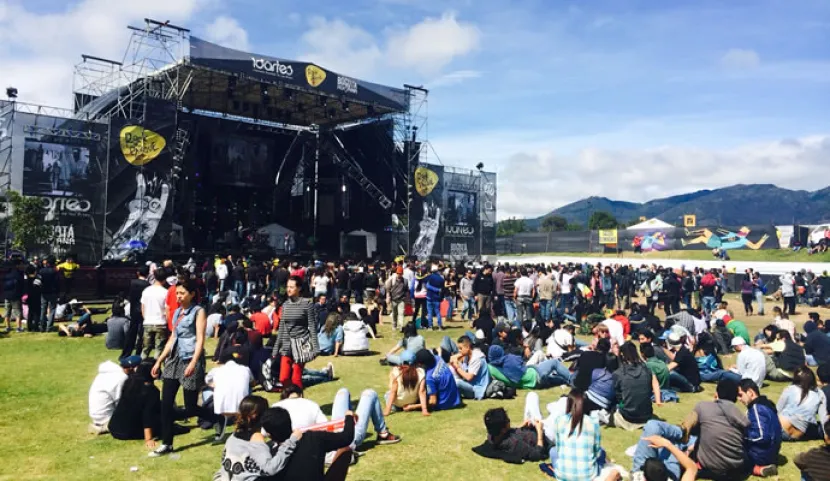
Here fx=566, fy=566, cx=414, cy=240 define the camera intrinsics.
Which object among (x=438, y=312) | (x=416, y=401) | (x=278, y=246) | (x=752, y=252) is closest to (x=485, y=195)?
(x=278, y=246)

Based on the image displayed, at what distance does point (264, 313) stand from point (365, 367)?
215cm

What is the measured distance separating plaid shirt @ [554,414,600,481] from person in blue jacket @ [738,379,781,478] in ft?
6.11

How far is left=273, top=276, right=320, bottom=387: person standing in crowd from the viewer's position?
6.42 m

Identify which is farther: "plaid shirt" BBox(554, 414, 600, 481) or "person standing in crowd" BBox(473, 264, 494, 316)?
"person standing in crowd" BBox(473, 264, 494, 316)

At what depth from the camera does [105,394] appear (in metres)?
6.17

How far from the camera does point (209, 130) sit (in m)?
29.6

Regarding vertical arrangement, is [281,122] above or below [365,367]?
above

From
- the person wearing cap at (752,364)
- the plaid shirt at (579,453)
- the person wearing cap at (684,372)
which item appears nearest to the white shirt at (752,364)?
the person wearing cap at (752,364)

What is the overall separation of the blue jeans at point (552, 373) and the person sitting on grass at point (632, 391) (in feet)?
6.08

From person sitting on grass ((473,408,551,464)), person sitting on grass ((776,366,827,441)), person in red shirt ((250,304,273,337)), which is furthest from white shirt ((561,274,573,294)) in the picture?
person sitting on grass ((473,408,551,464))

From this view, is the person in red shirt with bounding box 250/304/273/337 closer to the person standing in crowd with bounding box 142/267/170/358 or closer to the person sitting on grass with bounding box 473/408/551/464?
the person standing in crowd with bounding box 142/267/170/358

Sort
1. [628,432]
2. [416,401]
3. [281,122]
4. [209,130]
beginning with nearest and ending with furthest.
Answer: [628,432], [416,401], [209,130], [281,122]

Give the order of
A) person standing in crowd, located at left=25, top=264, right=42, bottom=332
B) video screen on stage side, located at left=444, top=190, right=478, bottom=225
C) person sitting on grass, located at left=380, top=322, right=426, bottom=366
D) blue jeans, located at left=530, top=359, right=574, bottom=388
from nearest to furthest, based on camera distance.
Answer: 1. person sitting on grass, located at left=380, top=322, right=426, bottom=366
2. blue jeans, located at left=530, top=359, right=574, bottom=388
3. person standing in crowd, located at left=25, top=264, right=42, bottom=332
4. video screen on stage side, located at left=444, top=190, right=478, bottom=225

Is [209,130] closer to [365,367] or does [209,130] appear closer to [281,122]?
[281,122]
